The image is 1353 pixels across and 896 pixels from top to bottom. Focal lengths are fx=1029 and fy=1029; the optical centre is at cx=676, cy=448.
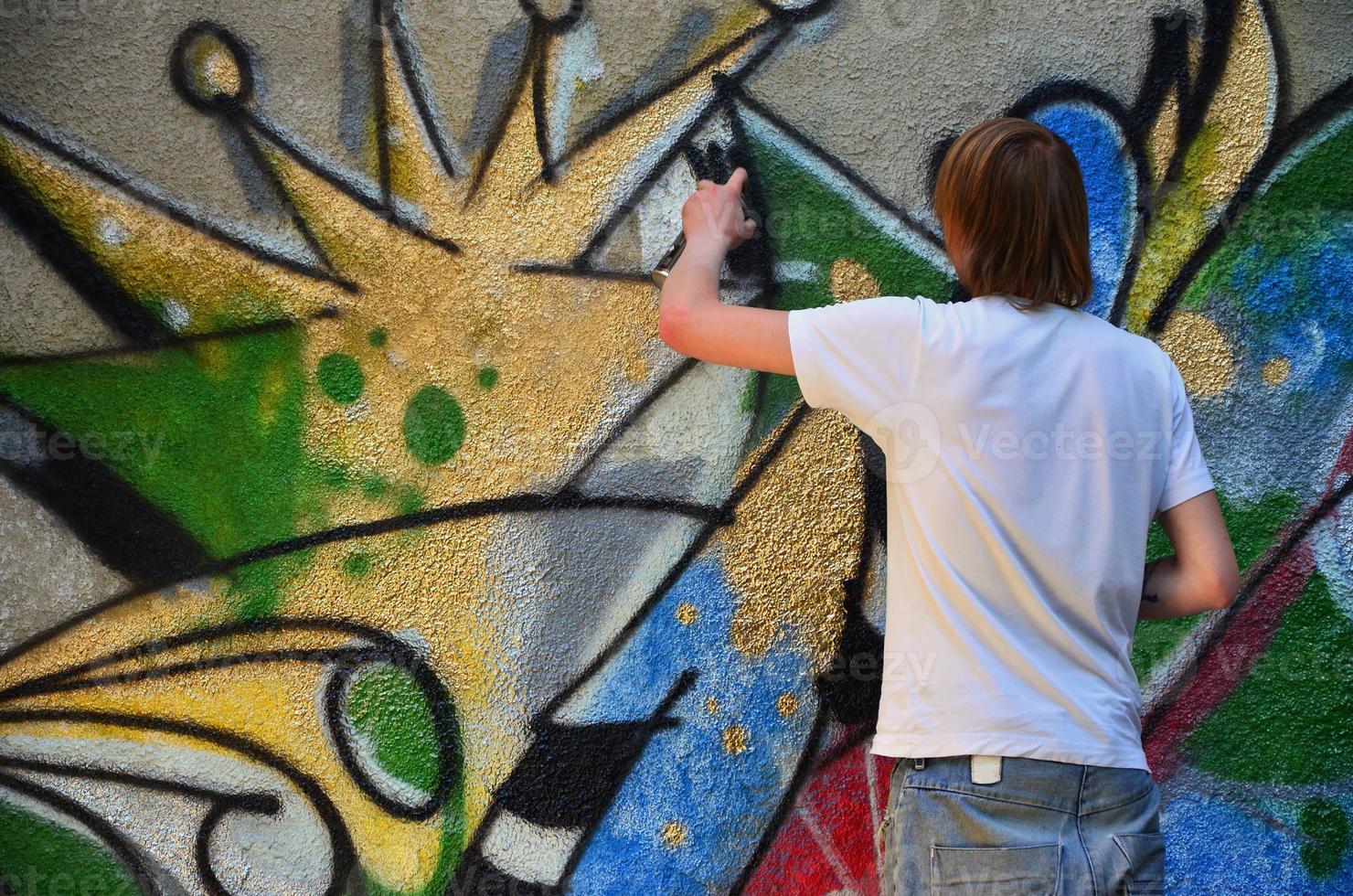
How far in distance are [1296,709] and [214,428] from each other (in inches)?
91.6

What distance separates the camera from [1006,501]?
149 cm

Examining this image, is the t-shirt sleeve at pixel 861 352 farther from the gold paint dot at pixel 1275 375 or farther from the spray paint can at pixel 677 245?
the gold paint dot at pixel 1275 375

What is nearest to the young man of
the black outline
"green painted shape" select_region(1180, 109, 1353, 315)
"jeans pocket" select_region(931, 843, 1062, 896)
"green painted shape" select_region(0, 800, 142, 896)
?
"jeans pocket" select_region(931, 843, 1062, 896)

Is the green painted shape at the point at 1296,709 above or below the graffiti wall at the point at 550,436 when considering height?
below

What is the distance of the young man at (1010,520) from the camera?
1.49m

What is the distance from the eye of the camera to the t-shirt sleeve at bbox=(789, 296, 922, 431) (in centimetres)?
152

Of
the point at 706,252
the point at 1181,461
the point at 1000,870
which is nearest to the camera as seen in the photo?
the point at 1000,870

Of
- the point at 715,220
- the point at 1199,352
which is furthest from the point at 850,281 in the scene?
the point at 1199,352

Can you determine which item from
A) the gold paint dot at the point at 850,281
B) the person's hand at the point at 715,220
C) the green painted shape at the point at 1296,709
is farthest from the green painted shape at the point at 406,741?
the green painted shape at the point at 1296,709

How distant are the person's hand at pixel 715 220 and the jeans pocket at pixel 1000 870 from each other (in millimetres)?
1003

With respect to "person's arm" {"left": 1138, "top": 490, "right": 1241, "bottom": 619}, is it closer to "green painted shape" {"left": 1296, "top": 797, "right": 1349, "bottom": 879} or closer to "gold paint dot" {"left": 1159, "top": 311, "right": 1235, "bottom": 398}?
"gold paint dot" {"left": 1159, "top": 311, "right": 1235, "bottom": 398}

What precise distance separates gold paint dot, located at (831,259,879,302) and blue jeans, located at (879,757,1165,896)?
101 centimetres

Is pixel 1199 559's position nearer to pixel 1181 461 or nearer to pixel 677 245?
pixel 1181 461

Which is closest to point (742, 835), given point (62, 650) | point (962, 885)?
point (962, 885)
